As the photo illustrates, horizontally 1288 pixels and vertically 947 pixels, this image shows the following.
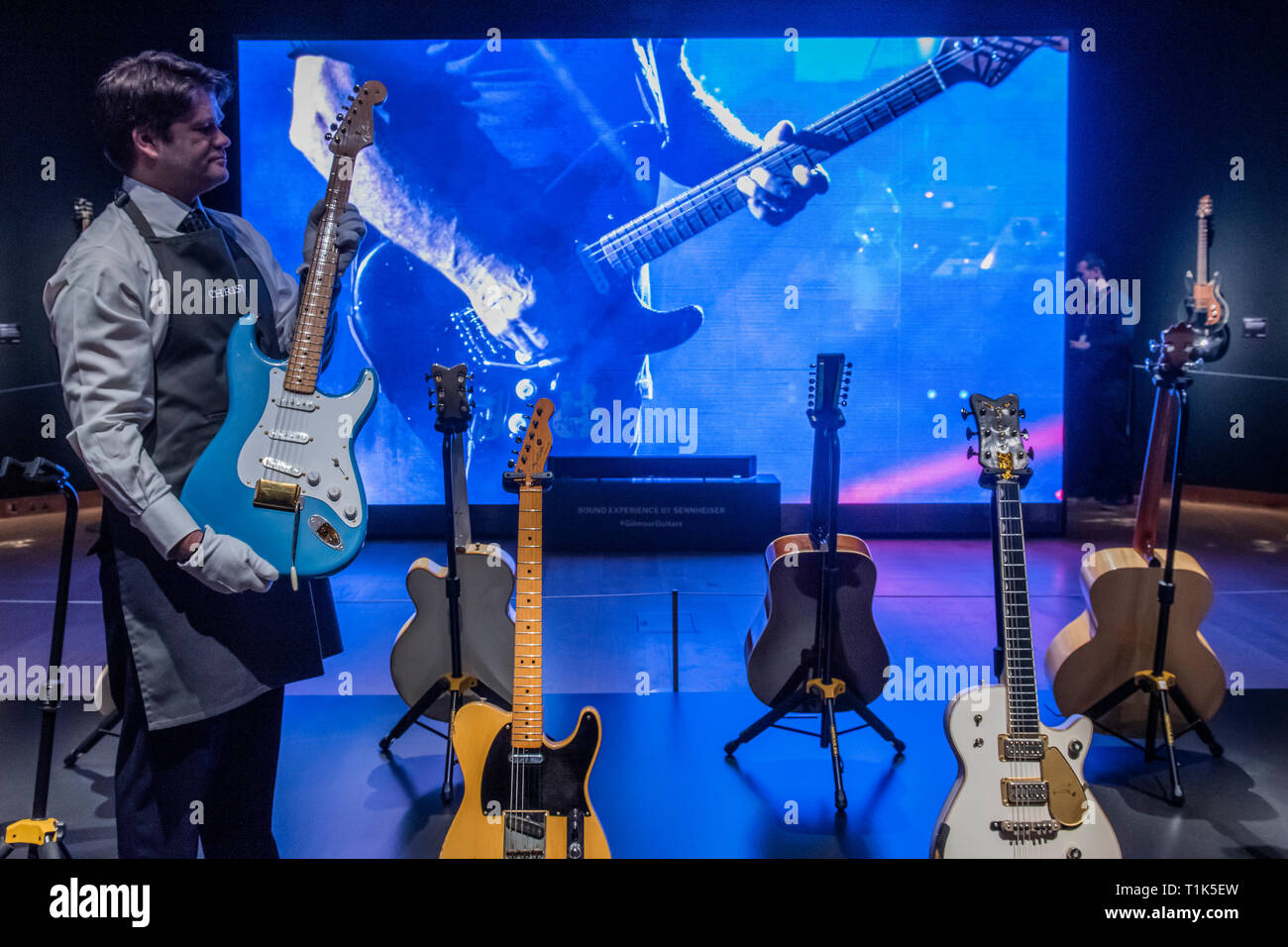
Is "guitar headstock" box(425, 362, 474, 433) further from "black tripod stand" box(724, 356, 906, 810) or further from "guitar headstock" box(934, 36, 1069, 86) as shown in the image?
"guitar headstock" box(934, 36, 1069, 86)

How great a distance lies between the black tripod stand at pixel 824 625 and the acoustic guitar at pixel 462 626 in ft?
2.65

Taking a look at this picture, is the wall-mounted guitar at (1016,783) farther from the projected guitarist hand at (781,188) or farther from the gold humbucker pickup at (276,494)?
the projected guitarist hand at (781,188)

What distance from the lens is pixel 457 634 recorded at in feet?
9.82

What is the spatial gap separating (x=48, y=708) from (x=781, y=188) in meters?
5.15

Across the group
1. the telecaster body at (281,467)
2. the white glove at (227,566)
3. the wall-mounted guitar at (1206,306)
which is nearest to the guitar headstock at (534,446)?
the telecaster body at (281,467)

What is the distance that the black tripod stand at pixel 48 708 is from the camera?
229 centimetres

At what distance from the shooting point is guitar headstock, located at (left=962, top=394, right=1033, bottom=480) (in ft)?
7.98

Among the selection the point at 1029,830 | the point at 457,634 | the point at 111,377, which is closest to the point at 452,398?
the point at 457,634

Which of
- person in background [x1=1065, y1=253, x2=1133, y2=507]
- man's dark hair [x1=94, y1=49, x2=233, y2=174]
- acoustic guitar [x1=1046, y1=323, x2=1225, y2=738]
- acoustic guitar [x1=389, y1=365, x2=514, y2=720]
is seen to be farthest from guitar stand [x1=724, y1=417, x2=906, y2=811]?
person in background [x1=1065, y1=253, x2=1133, y2=507]

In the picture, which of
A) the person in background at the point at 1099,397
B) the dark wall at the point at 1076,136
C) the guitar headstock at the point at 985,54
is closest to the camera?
the dark wall at the point at 1076,136

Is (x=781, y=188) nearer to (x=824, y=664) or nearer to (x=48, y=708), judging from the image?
(x=824, y=664)
